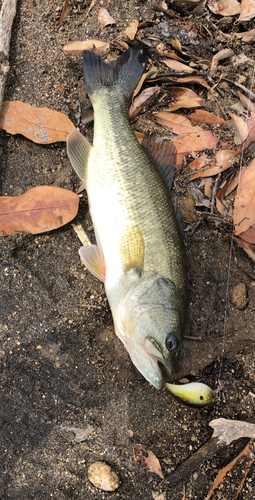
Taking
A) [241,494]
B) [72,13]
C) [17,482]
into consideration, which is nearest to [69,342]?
[17,482]

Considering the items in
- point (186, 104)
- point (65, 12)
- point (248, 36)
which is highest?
point (65, 12)

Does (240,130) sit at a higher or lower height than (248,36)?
lower

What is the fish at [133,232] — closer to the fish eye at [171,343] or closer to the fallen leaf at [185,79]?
the fish eye at [171,343]


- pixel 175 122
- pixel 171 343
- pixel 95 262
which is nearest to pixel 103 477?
pixel 171 343

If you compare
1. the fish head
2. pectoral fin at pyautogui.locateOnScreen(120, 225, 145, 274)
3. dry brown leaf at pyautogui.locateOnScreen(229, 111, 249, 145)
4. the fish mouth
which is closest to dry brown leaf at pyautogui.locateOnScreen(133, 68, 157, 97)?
dry brown leaf at pyautogui.locateOnScreen(229, 111, 249, 145)

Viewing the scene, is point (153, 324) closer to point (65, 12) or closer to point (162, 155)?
point (162, 155)

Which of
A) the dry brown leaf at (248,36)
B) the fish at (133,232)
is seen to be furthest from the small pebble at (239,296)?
the dry brown leaf at (248,36)

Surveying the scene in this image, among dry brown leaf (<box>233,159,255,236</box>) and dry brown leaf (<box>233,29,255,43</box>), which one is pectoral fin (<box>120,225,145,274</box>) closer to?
dry brown leaf (<box>233,159,255,236</box>)
